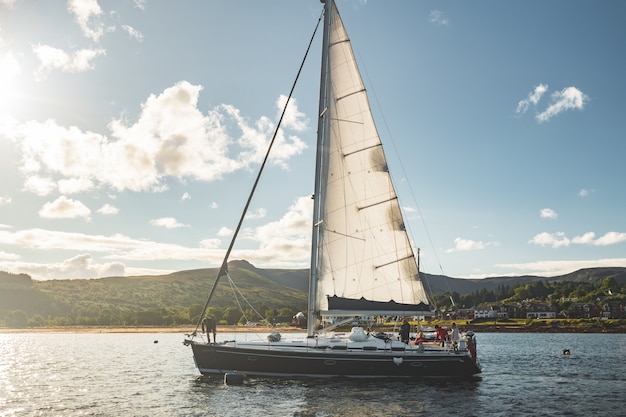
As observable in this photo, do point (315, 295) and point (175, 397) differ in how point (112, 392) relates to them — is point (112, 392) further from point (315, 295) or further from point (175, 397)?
point (315, 295)

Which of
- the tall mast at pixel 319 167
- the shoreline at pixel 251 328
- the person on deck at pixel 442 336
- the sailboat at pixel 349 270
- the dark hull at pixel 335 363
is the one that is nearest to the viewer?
the dark hull at pixel 335 363

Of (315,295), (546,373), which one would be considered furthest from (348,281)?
(546,373)

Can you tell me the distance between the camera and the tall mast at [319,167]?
114 feet

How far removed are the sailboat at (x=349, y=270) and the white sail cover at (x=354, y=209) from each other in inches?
2.5

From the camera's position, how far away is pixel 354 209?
3597cm

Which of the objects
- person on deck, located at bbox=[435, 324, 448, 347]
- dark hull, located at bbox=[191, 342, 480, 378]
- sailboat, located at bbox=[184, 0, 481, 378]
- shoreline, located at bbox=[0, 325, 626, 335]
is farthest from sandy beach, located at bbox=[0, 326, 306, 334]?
sailboat, located at bbox=[184, 0, 481, 378]

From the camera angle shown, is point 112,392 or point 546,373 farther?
point 546,373

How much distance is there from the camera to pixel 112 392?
1393 inches

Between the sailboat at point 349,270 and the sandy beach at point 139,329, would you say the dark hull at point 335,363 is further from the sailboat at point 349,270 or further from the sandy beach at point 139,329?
the sandy beach at point 139,329

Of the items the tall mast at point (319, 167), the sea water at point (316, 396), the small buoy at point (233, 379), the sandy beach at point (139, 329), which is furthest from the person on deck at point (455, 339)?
the sandy beach at point (139, 329)

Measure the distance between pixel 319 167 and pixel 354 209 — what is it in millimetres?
Answer: 3540

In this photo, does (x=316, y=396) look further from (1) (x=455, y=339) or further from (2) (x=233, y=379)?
(1) (x=455, y=339)

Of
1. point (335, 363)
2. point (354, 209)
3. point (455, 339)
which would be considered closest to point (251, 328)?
→ point (455, 339)

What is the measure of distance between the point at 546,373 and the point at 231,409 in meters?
29.2
